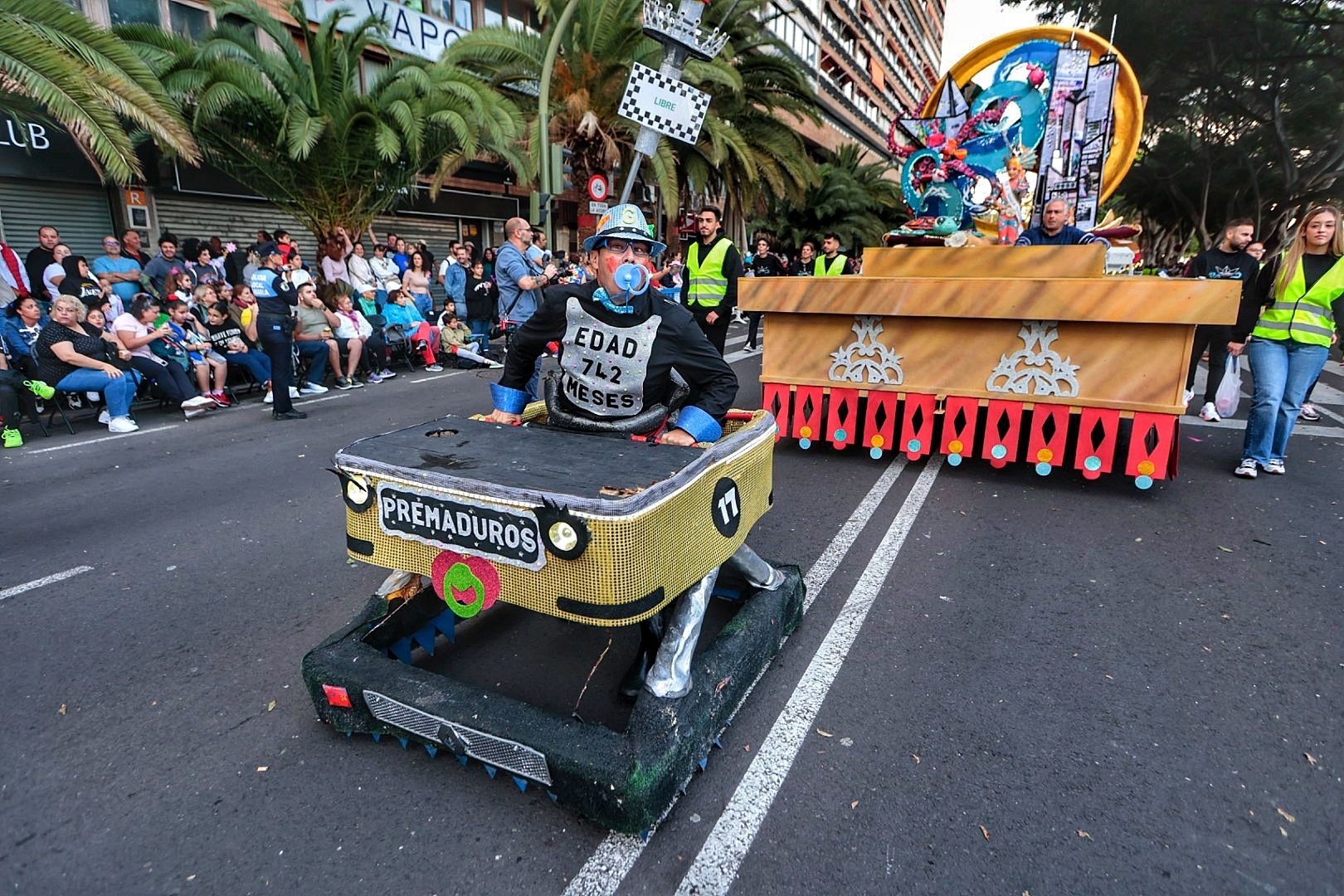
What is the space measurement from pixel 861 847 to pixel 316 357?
9527 millimetres

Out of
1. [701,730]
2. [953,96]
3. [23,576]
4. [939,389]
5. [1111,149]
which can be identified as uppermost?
[953,96]

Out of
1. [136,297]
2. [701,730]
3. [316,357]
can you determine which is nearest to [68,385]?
[136,297]

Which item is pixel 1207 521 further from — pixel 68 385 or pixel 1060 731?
pixel 68 385

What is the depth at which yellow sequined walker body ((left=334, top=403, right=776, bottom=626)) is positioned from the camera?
1849 mm

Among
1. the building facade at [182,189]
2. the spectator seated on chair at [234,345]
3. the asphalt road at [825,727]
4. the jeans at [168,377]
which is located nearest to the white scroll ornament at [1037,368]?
the asphalt road at [825,727]

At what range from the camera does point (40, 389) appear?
7000 millimetres

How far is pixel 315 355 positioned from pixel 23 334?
2.93m

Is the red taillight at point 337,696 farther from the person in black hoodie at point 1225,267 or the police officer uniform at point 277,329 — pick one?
the person in black hoodie at point 1225,267

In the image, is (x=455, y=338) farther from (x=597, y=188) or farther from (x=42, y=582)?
(x=42, y=582)

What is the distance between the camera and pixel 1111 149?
7648 millimetres

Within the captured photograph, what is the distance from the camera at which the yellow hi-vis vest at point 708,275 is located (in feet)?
23.6

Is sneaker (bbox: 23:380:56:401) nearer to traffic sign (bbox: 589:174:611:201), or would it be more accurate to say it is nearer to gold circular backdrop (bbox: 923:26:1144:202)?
traffic sign (bbox: 589:174:611:201)

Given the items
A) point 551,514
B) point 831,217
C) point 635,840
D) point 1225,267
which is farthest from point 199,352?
point 831,217

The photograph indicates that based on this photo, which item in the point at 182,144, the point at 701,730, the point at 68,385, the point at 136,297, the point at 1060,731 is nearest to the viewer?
the point at 701,730
